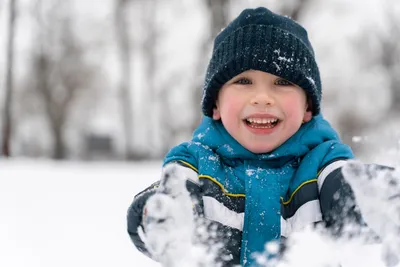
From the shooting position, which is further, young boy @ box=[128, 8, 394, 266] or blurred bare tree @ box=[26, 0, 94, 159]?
blurred bare tree @ box=[26, 0, 94, 159]

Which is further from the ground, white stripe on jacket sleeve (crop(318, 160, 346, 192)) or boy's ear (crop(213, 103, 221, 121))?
boy's ear (crop(213, 103, 221, 121))

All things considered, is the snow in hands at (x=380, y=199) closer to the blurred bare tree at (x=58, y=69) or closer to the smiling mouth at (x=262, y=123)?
the smiling mouth at (x=262, y=123)

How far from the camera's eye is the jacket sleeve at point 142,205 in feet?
4.43

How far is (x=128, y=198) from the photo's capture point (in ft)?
14.2

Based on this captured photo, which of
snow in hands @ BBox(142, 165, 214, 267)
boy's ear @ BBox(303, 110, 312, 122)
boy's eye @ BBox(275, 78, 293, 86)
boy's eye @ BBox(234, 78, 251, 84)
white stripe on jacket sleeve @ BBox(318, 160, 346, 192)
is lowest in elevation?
snow in hands @ BBox(142, 165, 214, 267)

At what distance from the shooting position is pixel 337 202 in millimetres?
1412

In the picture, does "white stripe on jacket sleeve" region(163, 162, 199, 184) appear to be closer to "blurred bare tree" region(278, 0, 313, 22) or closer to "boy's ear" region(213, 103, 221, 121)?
"boy's ear" region(213, 103, 221, 121)

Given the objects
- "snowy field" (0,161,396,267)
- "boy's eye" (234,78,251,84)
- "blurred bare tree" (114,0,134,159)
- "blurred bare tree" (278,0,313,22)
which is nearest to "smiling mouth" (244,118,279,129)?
"boy's eye" (234,78,251,84)

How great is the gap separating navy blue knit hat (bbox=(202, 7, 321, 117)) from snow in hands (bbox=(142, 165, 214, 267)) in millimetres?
436

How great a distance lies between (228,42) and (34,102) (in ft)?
81.7

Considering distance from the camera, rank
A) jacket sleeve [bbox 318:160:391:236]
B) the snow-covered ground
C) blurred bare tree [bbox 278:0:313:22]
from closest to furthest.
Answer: jacket sleeve [bbox 318:160:391:236] < the snow-covered ground < blurred bare tree [bbox 278:0:313:22]

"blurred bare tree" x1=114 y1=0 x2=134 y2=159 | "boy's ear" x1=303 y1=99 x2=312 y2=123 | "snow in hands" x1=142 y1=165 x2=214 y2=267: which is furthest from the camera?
"blurred bare tree" x1=114 y1=0 x2=134 y2=159

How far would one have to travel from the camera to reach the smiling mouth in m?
1.53

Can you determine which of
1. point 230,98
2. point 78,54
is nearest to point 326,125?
point 230,98
